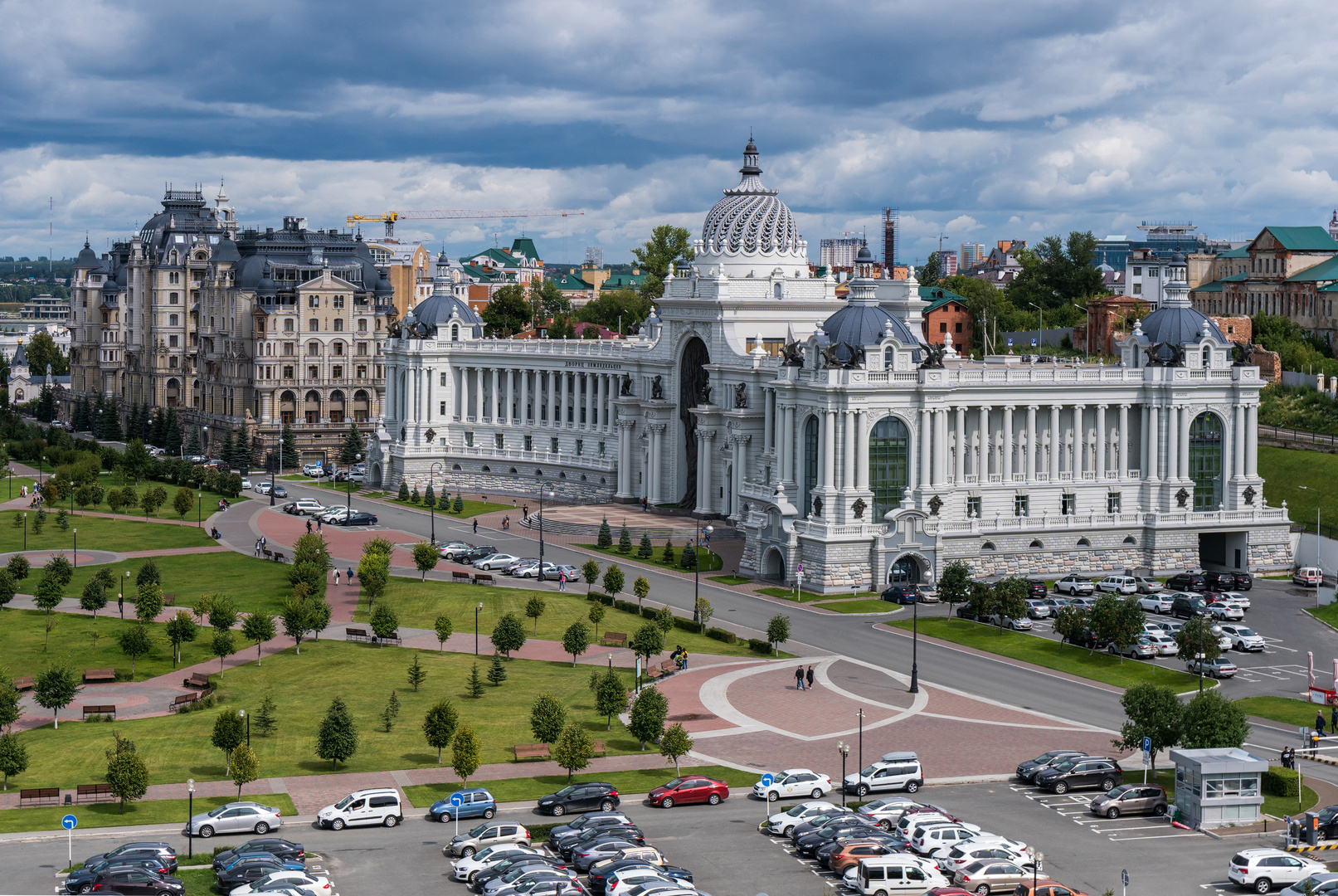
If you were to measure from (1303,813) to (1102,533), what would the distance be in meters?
56.0

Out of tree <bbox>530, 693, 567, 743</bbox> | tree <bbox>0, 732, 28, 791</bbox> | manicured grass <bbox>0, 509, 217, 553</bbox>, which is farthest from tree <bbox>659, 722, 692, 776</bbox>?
manicured grass <bbox>0, 509, 217, 553</bbox>

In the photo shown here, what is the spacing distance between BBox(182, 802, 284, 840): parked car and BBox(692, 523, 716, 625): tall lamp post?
37919 mm

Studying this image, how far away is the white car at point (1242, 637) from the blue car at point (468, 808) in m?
48.7

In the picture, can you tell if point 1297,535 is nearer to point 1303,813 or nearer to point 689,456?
point 689,456

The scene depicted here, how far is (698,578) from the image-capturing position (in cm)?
10944

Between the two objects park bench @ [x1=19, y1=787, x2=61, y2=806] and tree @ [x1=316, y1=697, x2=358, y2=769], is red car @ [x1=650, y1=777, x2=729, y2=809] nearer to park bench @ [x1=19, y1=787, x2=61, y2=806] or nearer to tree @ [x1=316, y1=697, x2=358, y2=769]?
tree @ [x1=316, y1=697, x2=358, y2=769]

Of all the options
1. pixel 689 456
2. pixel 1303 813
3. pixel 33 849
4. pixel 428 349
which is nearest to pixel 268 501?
pixel 428 349

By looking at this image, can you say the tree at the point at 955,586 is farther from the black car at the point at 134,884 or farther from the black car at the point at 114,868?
the black car at the point at 134,884

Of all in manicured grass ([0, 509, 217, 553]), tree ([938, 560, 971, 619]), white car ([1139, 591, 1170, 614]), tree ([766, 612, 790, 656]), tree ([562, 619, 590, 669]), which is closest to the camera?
tree ([562, 619, 590, 669])

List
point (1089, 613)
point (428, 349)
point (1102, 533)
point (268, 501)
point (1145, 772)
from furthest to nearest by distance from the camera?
point (428, 349) < point (268, 501) < point (1102, 533) < point (1089, 613) < point (1145, 772)

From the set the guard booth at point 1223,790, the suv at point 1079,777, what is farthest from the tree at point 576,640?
the guard booth at point 1223,790

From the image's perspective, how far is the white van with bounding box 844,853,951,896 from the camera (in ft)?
192

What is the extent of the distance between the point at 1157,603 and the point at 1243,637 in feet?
32.1

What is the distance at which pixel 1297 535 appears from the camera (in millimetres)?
123750
